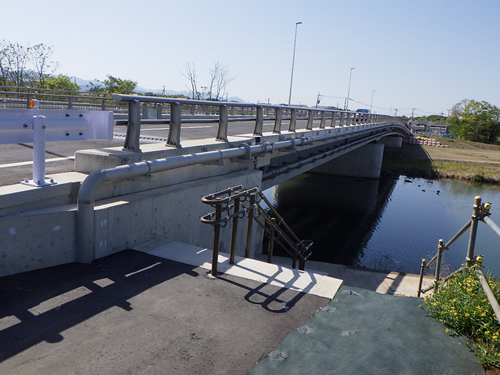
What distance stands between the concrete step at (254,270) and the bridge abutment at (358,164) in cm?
3504

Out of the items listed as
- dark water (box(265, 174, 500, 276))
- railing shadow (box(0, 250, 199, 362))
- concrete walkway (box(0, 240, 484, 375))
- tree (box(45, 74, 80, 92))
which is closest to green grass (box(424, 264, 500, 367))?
concrete walkway (box(0, 240, 484, 375))

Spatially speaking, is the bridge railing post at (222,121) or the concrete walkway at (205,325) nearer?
the concrete walkway at (205,325)

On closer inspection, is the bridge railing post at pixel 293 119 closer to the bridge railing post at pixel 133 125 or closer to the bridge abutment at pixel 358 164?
the bridge railing post at pixel 133 125

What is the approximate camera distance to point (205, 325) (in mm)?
3928

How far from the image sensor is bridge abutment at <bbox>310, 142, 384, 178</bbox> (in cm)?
4034

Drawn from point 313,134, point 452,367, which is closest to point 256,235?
point 313,134

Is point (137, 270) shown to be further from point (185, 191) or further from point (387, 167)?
point (387, 167)

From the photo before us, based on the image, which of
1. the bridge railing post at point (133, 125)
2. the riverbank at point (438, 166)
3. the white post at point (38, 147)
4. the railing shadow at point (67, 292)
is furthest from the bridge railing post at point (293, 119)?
the riverbank at point (438, 166)

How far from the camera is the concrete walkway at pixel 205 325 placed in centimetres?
331

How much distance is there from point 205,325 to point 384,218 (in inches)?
977

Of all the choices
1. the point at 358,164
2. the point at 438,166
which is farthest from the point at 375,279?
the point at 438,166

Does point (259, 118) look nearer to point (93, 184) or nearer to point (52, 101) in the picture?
point (93, 184)

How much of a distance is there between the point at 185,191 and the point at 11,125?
2.75 meters

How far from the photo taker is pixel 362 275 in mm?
14344
